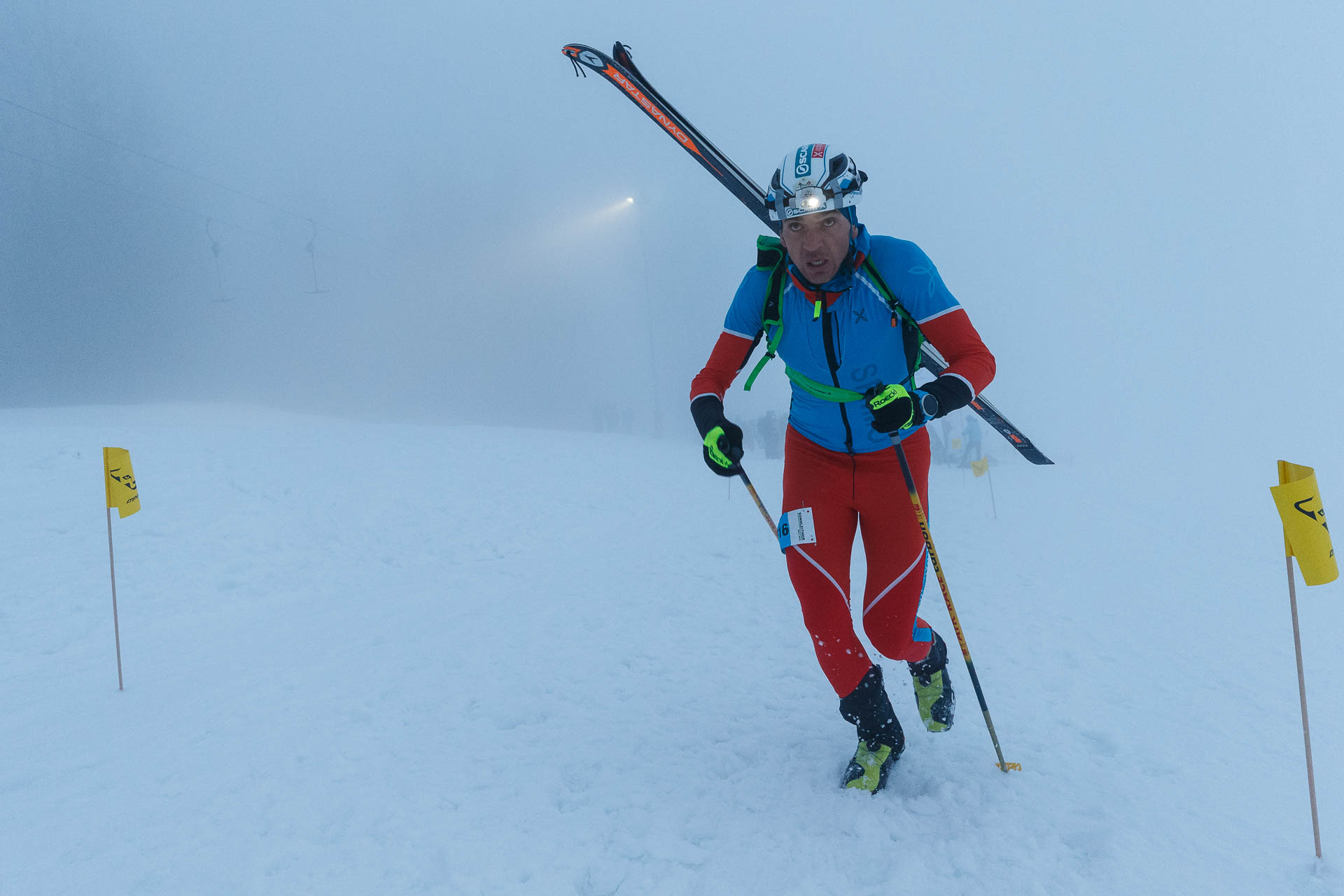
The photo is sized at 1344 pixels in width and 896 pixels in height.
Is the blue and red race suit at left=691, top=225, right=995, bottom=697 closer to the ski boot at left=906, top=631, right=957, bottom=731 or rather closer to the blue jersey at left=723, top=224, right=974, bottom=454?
the blue jersey at left=723, top=224, right=974, bottom=454

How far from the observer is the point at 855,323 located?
10.3 feet

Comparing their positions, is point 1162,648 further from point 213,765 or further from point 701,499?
point 701,499

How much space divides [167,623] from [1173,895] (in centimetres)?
850

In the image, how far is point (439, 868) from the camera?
9.00 feet

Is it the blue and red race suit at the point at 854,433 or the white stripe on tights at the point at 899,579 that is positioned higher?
the blue and red race suit at the point at 854,433

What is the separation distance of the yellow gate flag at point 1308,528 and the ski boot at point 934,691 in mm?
1448

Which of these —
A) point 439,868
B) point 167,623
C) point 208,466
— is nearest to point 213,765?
point 439,868

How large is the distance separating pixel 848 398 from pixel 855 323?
0.36 m

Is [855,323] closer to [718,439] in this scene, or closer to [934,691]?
[718,439]

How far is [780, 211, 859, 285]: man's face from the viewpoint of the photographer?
3.01m

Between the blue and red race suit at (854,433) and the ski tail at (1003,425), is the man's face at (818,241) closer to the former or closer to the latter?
the blue and red race suit at (854,433)

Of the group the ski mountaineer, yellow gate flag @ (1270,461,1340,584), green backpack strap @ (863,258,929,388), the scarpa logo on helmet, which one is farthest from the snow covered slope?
the scarpa logo on helmet

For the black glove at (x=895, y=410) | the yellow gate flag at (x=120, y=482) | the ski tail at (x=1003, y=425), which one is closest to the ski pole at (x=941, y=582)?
the black glove at (x=895, y=410)

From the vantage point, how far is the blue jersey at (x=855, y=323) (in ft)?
10.1
